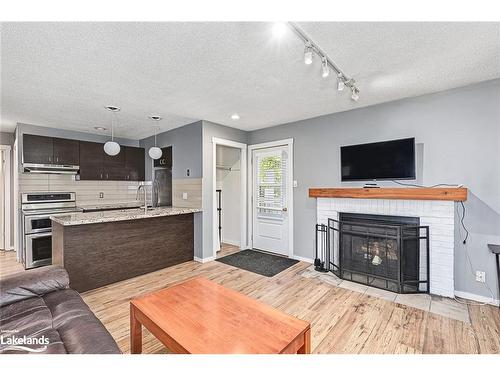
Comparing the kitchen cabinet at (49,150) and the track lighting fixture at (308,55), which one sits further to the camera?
the kitchen cabinet at (49,150)

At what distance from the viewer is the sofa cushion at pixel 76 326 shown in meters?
1.20

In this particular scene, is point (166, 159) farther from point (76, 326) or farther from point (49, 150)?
point (76, 326)

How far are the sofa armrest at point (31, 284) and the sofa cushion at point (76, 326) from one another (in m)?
0.07

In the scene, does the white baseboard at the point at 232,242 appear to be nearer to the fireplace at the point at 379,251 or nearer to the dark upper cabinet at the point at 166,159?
the fireplace at the point at 379,251

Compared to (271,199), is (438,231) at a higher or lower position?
lower

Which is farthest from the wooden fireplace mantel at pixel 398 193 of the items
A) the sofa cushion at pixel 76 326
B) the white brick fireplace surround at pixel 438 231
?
the sofa cushion at pixel 76 326

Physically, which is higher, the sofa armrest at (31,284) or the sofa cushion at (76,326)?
the sofa armrest at (31,284)

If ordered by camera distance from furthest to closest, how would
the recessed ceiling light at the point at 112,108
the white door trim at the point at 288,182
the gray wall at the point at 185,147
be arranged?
the white door trim at the point at 288,182
the gray wall at the point at 185,147
the recessed ceiling light at the point at 112,108

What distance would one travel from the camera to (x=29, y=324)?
1.38 meters

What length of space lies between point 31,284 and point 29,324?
46 centimetres

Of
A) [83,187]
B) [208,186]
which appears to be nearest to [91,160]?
[83,187]

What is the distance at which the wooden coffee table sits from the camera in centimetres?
126
